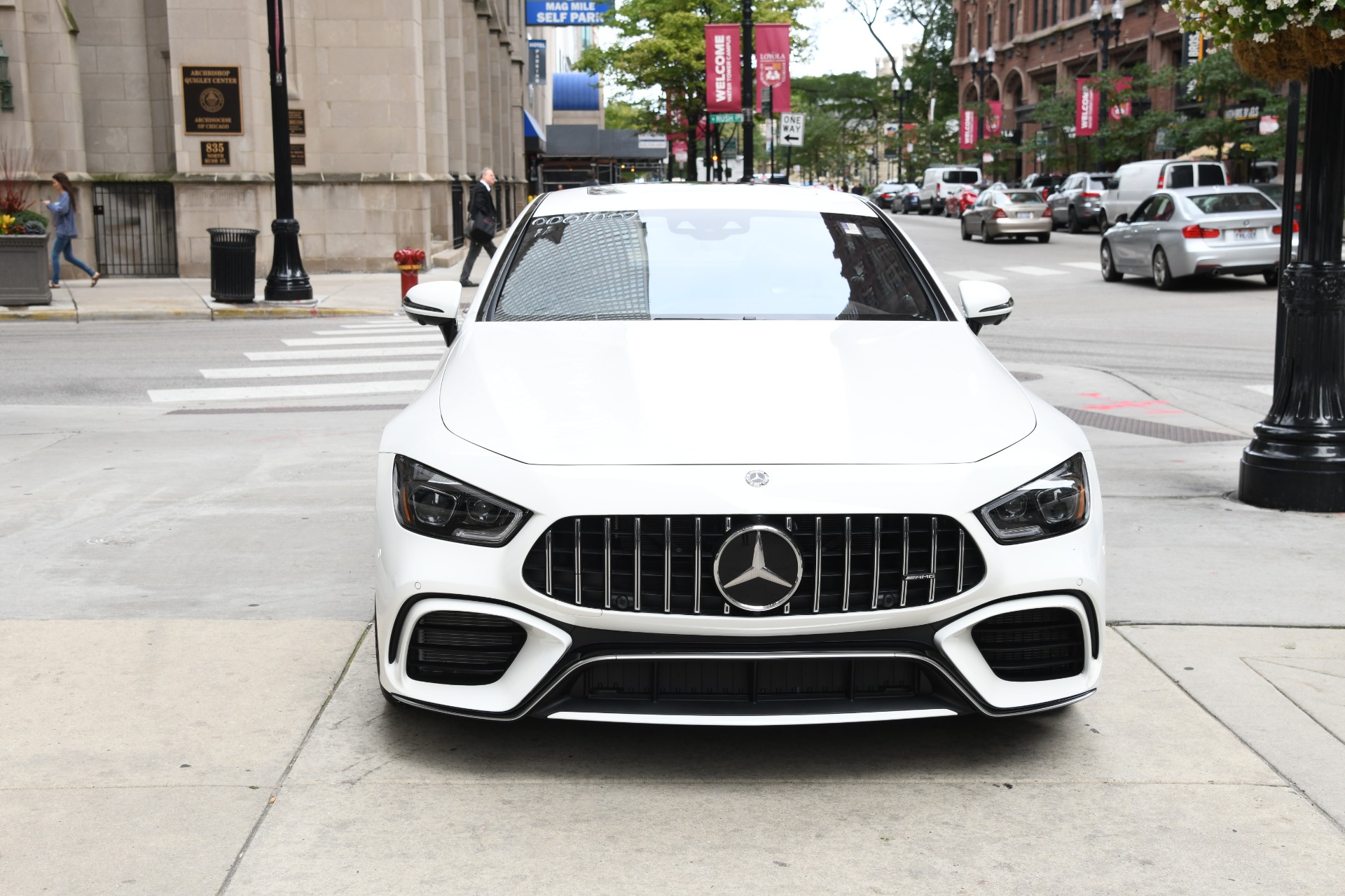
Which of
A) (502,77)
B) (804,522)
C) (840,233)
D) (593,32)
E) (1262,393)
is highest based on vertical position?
(593,32)

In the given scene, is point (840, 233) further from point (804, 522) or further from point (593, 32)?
point (593, 32)

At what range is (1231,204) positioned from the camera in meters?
21.8

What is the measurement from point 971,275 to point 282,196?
507 inches

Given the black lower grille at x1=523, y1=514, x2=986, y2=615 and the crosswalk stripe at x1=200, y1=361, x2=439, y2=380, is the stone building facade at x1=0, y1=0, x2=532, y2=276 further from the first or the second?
the black lower grille at x1=523, y1=514, x2=986, y2=615

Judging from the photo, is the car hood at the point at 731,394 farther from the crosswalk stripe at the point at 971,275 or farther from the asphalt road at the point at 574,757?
the crosswalk stripe at the point at 971,275

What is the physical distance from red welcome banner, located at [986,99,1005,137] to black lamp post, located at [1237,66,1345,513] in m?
69.9

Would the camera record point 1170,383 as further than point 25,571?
Yes

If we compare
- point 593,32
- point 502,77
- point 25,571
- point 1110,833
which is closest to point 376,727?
point 1110,833

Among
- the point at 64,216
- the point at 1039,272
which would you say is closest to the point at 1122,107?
the point at 1039,272

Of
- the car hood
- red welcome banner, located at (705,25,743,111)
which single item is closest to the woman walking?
the car hood

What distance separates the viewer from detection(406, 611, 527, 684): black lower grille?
3.76m

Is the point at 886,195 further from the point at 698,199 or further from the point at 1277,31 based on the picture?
the point at 698,199

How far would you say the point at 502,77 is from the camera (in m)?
49.2

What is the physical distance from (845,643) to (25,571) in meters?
3.87
